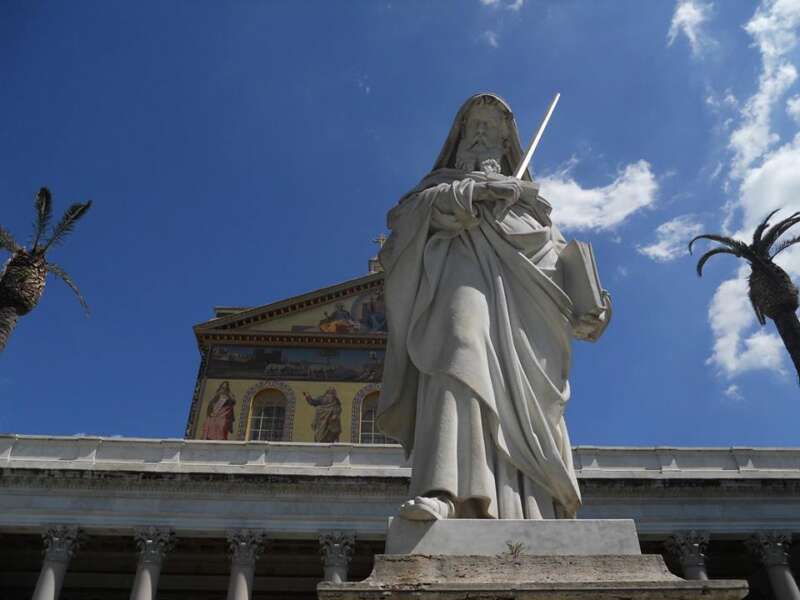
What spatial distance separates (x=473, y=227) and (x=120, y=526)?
18.9 meters

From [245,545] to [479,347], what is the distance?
59.1 ft

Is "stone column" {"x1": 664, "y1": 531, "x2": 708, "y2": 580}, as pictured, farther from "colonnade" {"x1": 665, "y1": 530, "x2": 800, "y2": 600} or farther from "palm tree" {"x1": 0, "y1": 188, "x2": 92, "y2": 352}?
"palm tree" {"x1": 0, "y1": 188, "x2": 92, "y2": 352}

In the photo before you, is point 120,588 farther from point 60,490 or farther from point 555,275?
point 555,275

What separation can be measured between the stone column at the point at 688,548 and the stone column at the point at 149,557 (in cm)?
1359

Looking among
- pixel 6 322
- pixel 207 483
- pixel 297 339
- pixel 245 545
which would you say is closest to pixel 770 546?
pixel 245 545

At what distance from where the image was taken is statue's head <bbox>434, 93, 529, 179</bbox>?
4.49 m

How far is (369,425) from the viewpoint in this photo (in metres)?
26.1

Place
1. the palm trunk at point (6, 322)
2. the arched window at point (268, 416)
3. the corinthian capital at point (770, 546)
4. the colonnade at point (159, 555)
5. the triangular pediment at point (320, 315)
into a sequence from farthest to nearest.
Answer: the triangular pediment at point (320, 315) → the arched window at point (268, 416) → the palm trunk at point (6, 322) → the corinthian capital at point (770, 546) → the colonnade at point (159, 555)

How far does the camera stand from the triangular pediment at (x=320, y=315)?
28.2 metres

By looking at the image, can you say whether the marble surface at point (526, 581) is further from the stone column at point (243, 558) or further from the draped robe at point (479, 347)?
the stone column at point (243, 558)

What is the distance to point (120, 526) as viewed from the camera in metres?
A: 19.8

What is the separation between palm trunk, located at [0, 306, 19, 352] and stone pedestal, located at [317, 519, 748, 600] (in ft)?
67.6

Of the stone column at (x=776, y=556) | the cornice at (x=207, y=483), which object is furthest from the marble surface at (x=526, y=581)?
the stone column at (x=776, y=556)

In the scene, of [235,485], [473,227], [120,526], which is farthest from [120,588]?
[473,227]
